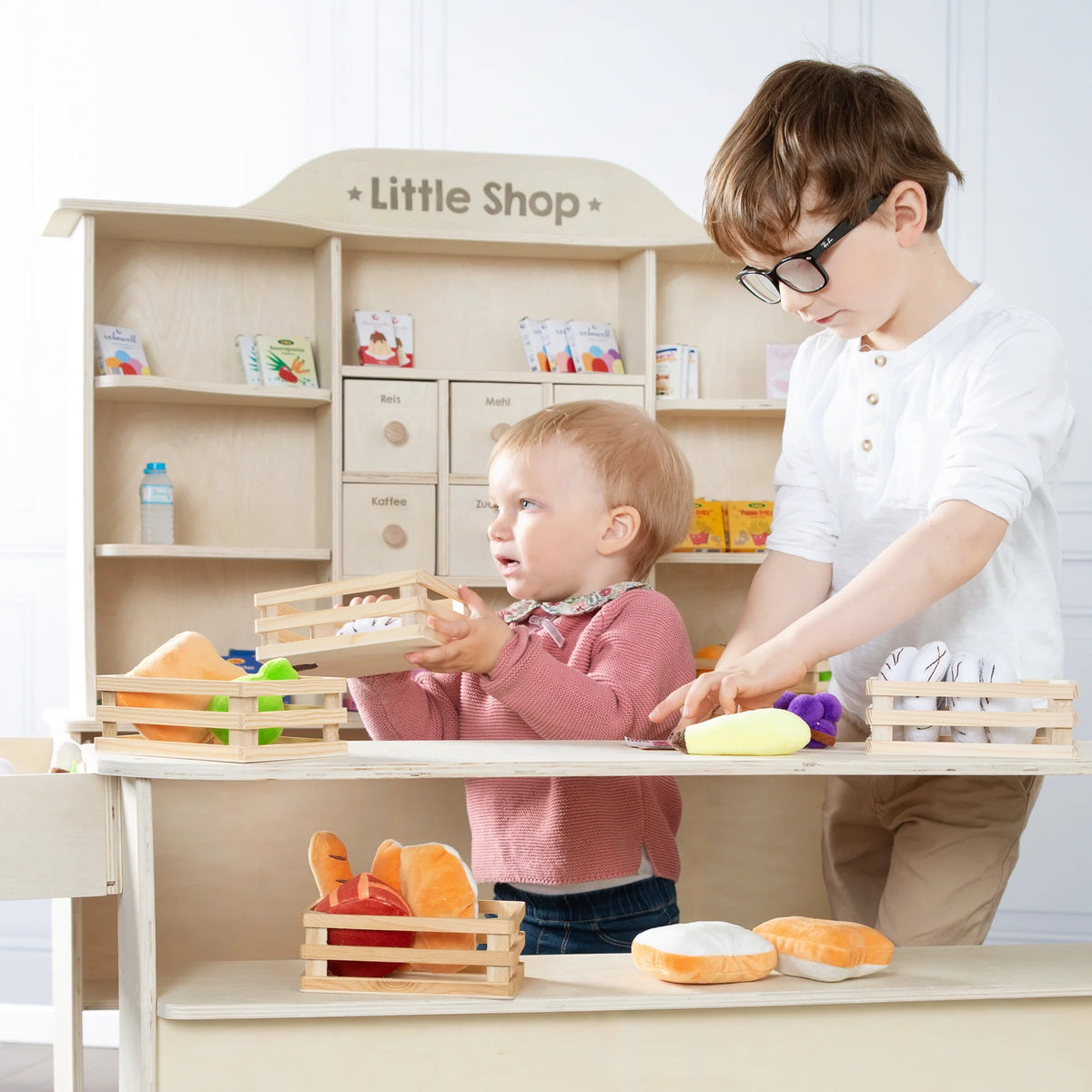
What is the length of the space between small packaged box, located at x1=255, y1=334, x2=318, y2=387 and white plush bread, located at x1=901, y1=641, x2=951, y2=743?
2016 millimetres

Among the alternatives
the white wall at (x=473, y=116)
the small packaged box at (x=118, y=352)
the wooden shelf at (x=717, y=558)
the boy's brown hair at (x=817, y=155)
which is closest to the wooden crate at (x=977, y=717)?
the boy's brown hair at (x=817, y=155)

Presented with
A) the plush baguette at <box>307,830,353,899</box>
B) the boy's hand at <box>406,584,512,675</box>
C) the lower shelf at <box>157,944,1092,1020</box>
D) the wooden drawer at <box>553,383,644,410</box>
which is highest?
the wooden drawer at <box>553,383,644,410</box>

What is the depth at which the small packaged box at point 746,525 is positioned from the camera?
3047 millimetres

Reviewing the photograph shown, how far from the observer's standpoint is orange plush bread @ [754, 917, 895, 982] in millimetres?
1239

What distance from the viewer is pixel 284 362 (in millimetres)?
3010

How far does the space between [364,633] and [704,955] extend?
0.47m

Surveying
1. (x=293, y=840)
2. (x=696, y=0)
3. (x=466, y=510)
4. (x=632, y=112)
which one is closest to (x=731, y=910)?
(x=293, y=840)

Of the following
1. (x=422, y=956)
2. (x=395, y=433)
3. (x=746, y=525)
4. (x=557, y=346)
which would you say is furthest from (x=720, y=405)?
(x=422, y=956)

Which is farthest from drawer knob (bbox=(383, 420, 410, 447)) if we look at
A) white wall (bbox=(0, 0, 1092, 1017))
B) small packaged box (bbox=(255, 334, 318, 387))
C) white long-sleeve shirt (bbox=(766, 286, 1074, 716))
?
white long-sleeve shirt (bbox=(766, 286, 1074, 716))

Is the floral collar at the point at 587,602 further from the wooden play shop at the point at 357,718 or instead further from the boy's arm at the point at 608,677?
the wooden play shop at the point at 357,718

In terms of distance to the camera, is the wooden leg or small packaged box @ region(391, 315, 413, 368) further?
small packaged box @ region(391, 315, 413, 368)

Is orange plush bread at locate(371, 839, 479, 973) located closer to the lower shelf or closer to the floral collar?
the lower shelf

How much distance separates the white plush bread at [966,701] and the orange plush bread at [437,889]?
54 centimetres

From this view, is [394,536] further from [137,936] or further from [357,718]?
[137,936]
